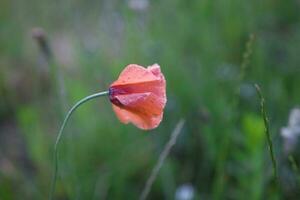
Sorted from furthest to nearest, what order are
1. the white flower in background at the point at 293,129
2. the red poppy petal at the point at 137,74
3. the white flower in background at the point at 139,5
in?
the white flower in background at the point at 139,5, the white flower in background at the point at 293,129, the red poppy petal at the point at 137,74

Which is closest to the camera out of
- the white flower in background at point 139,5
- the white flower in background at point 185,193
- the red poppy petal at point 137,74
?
the red poppy petal at point 137,74

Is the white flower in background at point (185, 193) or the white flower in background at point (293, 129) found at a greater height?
the white flower in background at point (293, 129)

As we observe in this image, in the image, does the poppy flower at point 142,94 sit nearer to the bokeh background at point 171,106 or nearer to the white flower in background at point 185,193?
the bokeh background at point 171,106

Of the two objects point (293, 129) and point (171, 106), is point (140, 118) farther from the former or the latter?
point (171, 106)

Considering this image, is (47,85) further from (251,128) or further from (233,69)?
(251,128)

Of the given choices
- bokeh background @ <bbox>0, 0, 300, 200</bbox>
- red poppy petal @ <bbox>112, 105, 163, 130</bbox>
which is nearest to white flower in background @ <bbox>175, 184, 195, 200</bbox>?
bokeh background @ <bbox>0, 0, 300, 200</bbox>

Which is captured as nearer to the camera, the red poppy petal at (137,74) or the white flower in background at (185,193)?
the red poppy petal at (137,74)

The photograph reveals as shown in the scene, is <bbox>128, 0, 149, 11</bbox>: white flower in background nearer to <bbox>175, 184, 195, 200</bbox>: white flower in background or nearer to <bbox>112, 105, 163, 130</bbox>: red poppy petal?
<bbox>175, 184, 195, 200</bbox>: white flower in background

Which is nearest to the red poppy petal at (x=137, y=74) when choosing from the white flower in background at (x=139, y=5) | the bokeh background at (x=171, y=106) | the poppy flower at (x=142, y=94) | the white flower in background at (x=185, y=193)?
the poppy flower at (x=142, y=94)
